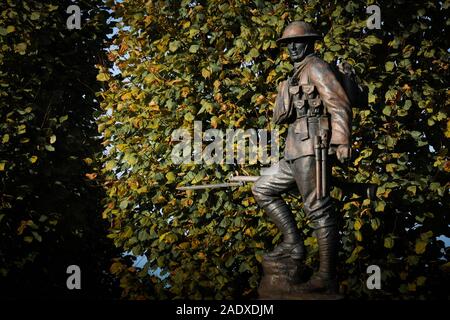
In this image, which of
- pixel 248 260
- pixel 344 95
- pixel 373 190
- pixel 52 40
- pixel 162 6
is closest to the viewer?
pixel 344 95

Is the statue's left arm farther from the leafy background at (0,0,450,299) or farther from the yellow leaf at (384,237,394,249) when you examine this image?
the yellow leaf at (384,237,394,249)

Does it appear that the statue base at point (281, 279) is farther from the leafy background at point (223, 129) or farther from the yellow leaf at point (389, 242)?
the yellow leaf at point (389, 242)

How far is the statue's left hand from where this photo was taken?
4586 millimetres

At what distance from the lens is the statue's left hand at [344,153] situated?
15.0ft

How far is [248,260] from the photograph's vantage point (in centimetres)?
654

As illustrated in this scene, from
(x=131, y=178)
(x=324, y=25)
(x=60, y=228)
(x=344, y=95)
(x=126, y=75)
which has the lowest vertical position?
(x=60, y=228)

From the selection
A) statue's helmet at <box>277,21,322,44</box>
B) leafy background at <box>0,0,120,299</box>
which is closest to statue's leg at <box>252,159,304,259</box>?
statue's helmet at <box>277,21,322,44</box>

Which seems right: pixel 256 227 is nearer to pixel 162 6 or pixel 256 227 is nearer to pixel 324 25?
pixel 324 25

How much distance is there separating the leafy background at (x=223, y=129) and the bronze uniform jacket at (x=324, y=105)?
146cm

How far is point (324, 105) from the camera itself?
4.89 metres

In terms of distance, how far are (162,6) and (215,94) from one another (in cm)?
140

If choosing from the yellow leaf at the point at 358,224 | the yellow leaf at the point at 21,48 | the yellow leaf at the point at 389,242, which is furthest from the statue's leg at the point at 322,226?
the yellow leaf at the point at 21,48

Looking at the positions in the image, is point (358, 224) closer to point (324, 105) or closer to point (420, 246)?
point (420, 246)

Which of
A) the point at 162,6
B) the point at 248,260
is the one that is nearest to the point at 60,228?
the point at 248,260
